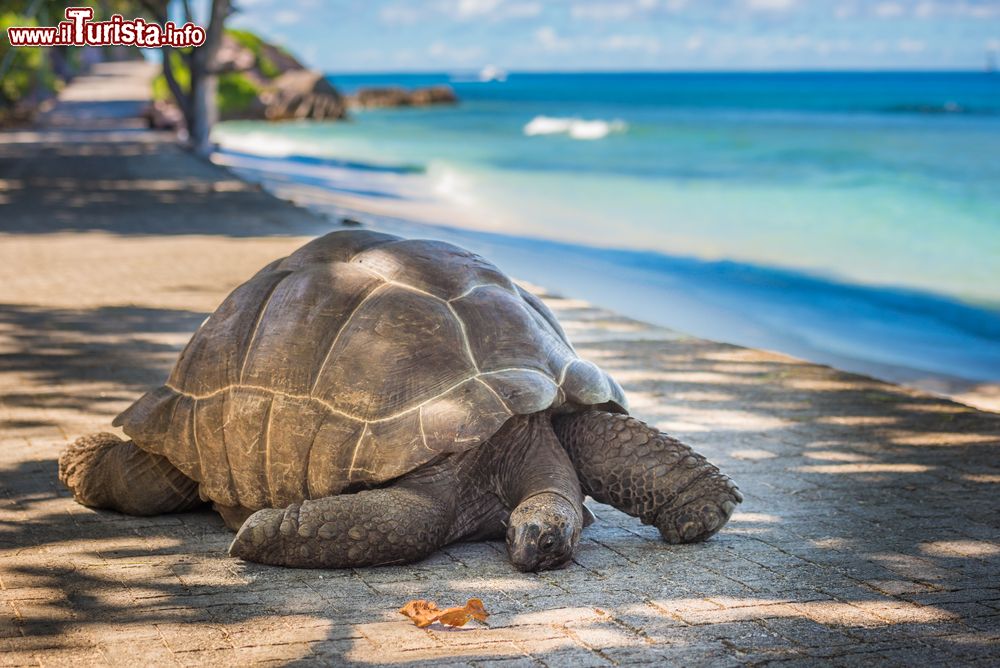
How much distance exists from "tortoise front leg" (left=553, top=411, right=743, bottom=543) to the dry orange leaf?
1055 millimetres

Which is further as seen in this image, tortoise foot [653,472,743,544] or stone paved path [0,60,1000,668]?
tortoise foot [653,472,743,544]

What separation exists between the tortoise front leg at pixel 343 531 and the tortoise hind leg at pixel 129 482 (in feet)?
3.02

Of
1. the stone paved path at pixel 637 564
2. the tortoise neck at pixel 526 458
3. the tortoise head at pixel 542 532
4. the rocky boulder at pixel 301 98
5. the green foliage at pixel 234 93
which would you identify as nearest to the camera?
Result: the stone paved path at pixel 637 564

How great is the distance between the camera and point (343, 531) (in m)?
4.95

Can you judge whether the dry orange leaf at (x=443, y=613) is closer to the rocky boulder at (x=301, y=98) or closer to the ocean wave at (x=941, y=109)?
the rocky boulder at (x=301, y=98)

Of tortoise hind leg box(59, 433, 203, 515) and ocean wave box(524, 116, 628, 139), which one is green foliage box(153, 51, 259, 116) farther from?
tortoise hind leg box(59, 433, 203, 515)

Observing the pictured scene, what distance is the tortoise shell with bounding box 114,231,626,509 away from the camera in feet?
16.7

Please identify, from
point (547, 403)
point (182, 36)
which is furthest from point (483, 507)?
point (182, 36)

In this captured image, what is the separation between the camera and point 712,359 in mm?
10172

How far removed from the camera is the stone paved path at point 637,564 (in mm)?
4289

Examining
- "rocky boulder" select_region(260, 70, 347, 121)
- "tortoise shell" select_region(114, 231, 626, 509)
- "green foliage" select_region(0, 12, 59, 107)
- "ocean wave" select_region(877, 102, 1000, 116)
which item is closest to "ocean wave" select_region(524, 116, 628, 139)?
"rocky boulder" select_region(260, 70, 347, 121)

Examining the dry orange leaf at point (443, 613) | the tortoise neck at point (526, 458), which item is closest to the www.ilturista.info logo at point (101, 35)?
the tortoise neck at point (526, 458)

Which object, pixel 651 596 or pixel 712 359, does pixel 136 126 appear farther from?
pixel 651 596

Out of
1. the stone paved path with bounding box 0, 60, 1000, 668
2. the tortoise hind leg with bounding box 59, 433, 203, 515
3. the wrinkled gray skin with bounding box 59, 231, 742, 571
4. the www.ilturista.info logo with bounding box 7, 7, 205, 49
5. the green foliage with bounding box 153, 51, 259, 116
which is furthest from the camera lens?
the green foliage with bounding box 153, 51, 259, 116
